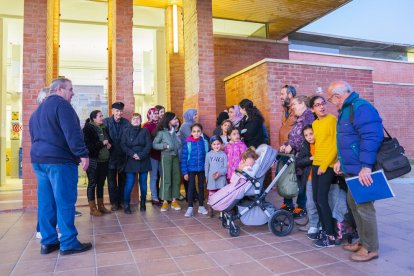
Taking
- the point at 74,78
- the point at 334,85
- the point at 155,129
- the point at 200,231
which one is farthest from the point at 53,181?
the point at 74,78

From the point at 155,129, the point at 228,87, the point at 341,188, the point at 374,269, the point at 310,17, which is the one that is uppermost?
the point at 310,17

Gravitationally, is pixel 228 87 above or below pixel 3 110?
above

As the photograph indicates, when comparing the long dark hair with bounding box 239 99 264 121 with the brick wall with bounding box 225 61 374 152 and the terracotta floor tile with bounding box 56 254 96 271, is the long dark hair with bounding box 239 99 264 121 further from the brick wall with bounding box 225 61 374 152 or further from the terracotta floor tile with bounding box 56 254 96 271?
the terracotta floor tile with bounding box 56 254 96 271

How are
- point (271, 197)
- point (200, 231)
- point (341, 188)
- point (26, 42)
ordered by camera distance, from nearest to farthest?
1. point (341, 188)
2. point (200, 231)
3. point (26, 42)
4. point (271, 197)

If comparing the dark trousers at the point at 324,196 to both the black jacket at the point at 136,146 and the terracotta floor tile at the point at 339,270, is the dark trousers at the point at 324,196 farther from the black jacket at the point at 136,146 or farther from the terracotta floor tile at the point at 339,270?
the black jacket at the point at 136,146

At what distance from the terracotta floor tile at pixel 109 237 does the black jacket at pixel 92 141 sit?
1.38 metres

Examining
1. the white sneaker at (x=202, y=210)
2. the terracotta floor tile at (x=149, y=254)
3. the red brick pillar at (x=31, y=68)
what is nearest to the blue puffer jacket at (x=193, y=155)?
the white sneaker at (x=202, y=210)

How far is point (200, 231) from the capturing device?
13.9 feet

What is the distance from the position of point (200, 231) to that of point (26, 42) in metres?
4.48

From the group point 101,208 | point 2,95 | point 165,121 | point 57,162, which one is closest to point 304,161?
point 165,121

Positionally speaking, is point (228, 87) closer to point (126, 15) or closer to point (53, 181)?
point (126, 15)

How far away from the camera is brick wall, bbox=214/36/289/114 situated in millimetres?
9281

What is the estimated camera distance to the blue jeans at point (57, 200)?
3422 mm

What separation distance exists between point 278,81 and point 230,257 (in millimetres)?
4624
